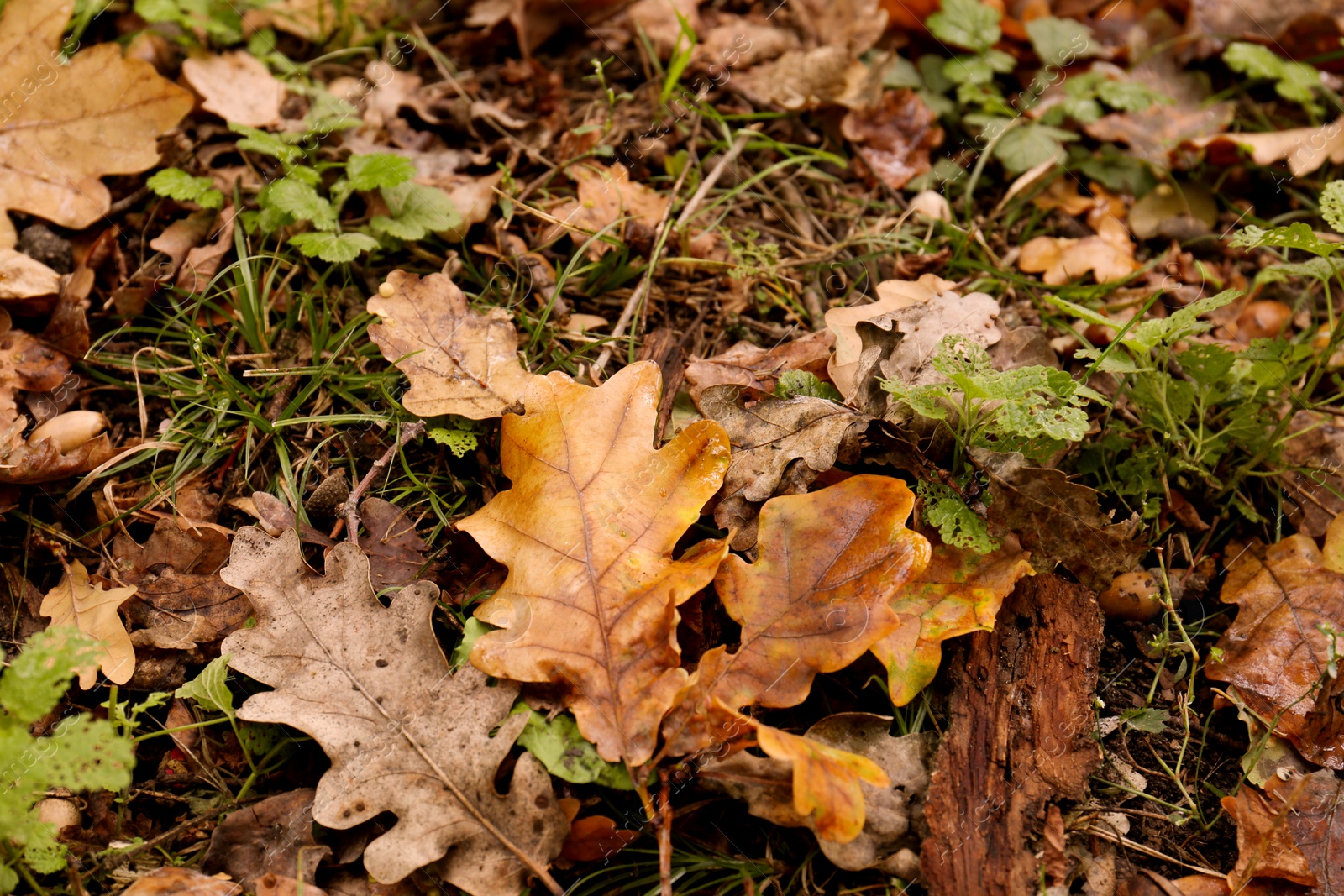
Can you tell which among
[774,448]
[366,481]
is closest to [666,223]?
[774,448]

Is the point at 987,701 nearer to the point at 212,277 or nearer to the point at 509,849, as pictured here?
the point at 509,849

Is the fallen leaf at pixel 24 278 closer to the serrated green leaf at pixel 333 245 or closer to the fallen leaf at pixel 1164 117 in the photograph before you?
the serrated green leaf at pixel 333 245

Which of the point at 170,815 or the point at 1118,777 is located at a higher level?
the point at 170,815

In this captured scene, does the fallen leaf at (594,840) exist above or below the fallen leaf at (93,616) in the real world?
below

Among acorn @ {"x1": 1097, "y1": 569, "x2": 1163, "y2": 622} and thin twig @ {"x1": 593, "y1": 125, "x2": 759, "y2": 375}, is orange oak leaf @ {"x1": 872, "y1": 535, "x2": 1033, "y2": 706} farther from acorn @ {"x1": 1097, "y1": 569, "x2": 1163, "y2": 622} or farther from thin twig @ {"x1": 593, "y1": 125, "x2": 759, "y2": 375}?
thin twig @ {"x1": 593, "y1": 125, "x2": 759, "y2": 375}

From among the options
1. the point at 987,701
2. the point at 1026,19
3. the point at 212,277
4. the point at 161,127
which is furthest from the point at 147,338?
the point at 1026,19

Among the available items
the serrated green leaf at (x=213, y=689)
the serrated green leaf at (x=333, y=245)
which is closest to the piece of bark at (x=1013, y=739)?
the serrated green leaf at (x=213, y=689)
